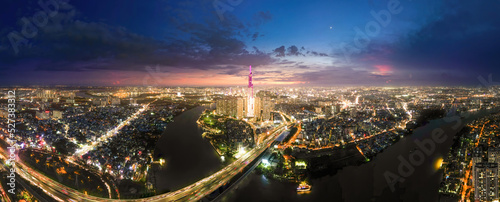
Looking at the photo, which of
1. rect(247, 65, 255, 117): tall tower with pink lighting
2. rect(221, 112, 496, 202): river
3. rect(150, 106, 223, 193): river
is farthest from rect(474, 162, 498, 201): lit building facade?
rect(247, 65, 255, 117): tall tower with pink lighting

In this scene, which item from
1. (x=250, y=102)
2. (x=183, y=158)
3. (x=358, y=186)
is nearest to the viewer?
(x=358, y=186)

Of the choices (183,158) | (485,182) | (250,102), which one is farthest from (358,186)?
(250,102)

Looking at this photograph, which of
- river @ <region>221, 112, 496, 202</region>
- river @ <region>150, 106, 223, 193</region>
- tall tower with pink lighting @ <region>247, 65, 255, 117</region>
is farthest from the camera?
tall tower with pink lighting @ <region>247, 65, 255, 117</region>

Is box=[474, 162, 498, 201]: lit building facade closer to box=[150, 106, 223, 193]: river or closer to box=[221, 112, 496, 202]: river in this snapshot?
box=[221, 112, 496, 202]: river

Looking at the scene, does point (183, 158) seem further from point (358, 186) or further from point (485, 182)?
point (485, 182)

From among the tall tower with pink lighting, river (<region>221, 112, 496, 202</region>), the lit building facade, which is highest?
the tall tower with pink lighting

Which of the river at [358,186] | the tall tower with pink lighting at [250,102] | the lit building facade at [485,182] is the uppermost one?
the tall tower with pink lighting at [250,102]

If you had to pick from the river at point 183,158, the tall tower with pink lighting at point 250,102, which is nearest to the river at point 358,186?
the river at point 183,158

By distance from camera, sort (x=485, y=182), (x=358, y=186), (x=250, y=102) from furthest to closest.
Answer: (x=250, y=102)
(x=358, y=186)
(x=485, y=182)

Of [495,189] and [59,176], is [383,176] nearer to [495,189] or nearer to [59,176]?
[495,189]

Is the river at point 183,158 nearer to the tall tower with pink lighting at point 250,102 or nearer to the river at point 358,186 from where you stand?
the river at point 358,186

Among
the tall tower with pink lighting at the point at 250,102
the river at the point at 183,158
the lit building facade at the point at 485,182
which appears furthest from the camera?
the tall tower with pink lighting at the point at 250,102

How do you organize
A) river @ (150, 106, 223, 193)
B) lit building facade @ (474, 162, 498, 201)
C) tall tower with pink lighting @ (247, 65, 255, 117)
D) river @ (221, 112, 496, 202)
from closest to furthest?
lit building facade @ (474, 162, 498, 201) → river @ (221, 112, 496, 202) → river @ (150, 106, 223, 193) → tall tower with pink lighting @ (247, 65, 255, 117)
